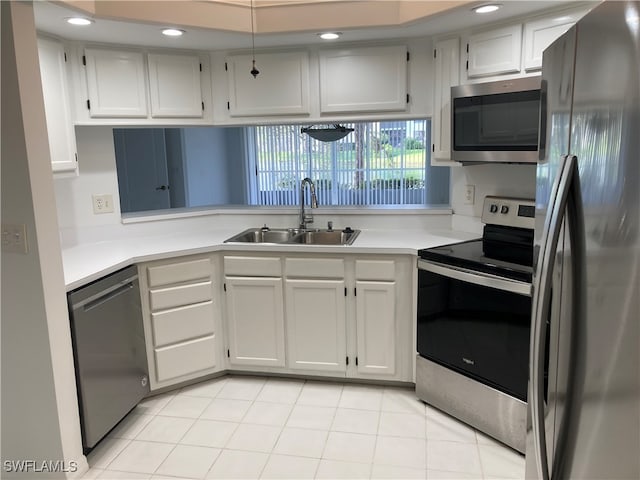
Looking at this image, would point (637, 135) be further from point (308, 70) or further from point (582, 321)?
point (308, 70)

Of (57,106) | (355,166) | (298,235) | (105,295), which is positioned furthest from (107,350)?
(355,166)

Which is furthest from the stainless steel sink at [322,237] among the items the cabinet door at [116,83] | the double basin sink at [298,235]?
the cabinet door at [116,83]

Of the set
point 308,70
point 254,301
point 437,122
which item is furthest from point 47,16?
point 437,122

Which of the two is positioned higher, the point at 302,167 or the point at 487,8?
the point at 487,8

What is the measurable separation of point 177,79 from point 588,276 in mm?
2696

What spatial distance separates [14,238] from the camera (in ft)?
6.37

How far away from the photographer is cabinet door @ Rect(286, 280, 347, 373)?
2.82 m

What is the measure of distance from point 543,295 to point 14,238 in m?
1.89

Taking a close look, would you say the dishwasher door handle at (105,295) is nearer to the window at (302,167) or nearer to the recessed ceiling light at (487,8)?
the recessed ceiling light at (487,8)

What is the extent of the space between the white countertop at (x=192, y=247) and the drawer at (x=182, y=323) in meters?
0.33

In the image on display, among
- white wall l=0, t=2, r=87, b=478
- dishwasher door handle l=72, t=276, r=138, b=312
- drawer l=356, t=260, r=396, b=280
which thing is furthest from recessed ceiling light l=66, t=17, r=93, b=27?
drawer l=356, t=260, r=396, b=280

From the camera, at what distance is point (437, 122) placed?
112 inches

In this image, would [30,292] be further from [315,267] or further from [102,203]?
[315,267]

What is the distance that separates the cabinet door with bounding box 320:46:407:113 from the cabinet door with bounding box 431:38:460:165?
0.19 metres
